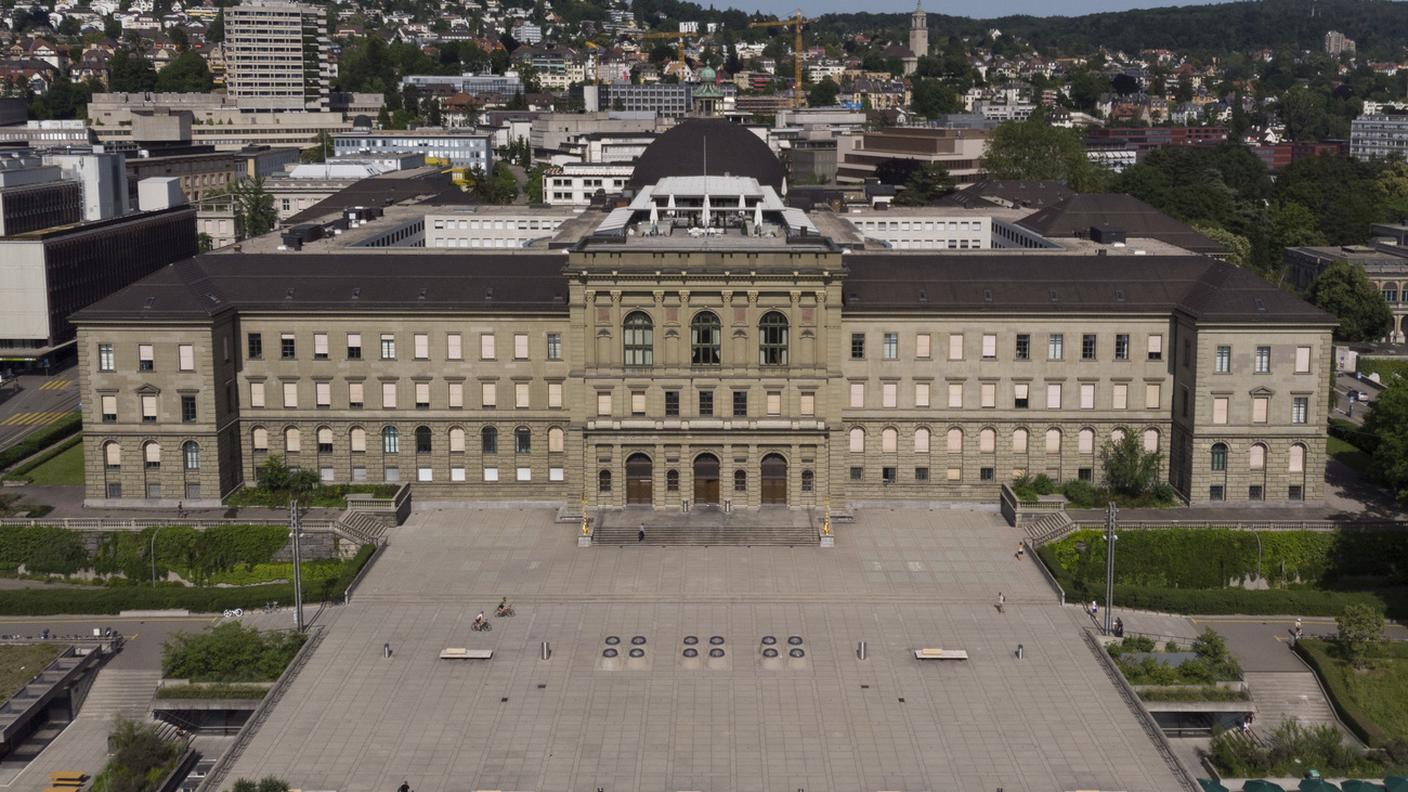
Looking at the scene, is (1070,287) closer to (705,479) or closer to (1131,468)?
(1131,468)

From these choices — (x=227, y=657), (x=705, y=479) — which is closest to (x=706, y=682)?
(x=227, y=657)

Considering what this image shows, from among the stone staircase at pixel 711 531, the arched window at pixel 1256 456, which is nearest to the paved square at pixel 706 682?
the stone staircase at pixel 711 531

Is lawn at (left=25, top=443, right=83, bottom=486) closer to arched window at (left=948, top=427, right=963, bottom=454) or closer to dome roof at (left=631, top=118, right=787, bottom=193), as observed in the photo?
arched window at (left=948, top=427, right=963, bottom=454)

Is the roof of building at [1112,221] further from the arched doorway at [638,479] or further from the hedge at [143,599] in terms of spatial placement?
the hedge at [143,599]

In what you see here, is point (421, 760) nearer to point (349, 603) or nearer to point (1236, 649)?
point (349, 603)

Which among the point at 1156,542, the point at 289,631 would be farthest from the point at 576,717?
the point at 1156,542

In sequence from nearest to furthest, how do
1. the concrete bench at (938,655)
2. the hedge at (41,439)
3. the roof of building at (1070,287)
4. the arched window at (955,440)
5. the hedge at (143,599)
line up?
the concrete bench at (938,655)
the hedge at (143,599)
the roof of building at (1070,287)
the arched window at (955,440)
the hedge at (41,439)

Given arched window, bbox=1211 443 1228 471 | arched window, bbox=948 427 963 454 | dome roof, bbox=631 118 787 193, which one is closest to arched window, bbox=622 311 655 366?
arched window, bbox=948 427 963 454
